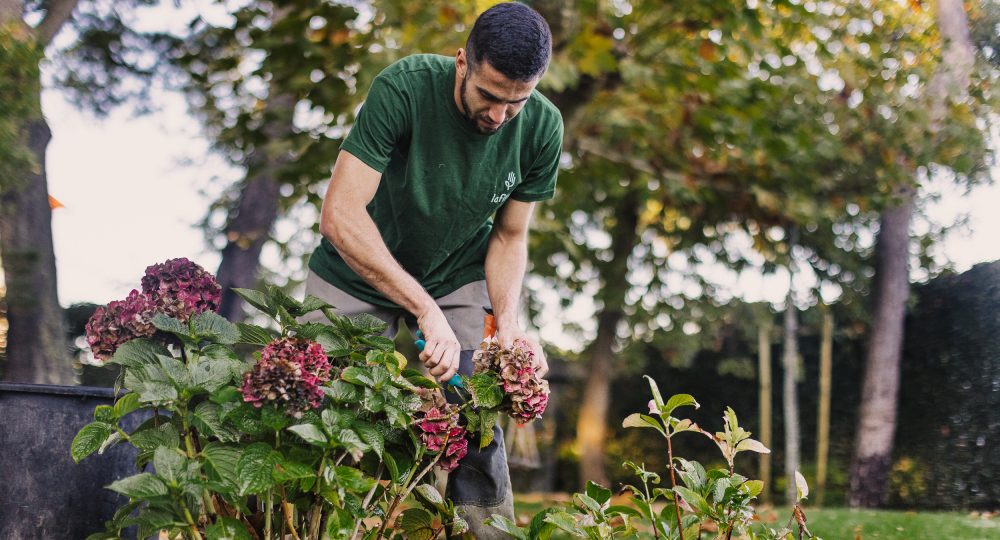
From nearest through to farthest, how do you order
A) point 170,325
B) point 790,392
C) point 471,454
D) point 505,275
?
1. point 170,325
2. point 471,454
3. point 505,275
4. point 790,392

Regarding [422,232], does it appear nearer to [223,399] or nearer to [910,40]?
[223,399]

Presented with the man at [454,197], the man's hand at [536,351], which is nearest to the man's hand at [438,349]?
the man at [454,197]

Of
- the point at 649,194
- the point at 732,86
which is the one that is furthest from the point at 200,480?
the point at 649,194

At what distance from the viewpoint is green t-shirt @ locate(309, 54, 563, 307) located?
2.20 meters

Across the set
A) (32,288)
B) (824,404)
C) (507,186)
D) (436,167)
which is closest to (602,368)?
(824,404)

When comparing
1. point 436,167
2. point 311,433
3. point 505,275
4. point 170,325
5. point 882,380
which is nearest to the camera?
point 311,433

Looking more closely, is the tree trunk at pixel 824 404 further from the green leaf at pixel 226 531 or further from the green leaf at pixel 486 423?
the green leaf at pixel 226 531

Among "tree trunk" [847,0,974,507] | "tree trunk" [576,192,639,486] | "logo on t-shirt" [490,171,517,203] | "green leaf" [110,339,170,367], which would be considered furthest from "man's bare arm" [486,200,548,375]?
"tree trunk" [576,192,639,486]

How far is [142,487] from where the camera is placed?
1.56 m

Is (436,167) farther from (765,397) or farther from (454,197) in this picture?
(765,397)

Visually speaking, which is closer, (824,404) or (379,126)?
(379,126)

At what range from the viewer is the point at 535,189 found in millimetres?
2512

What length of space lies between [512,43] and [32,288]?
A: 4785mm

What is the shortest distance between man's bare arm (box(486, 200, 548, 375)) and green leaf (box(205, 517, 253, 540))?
0.92m
